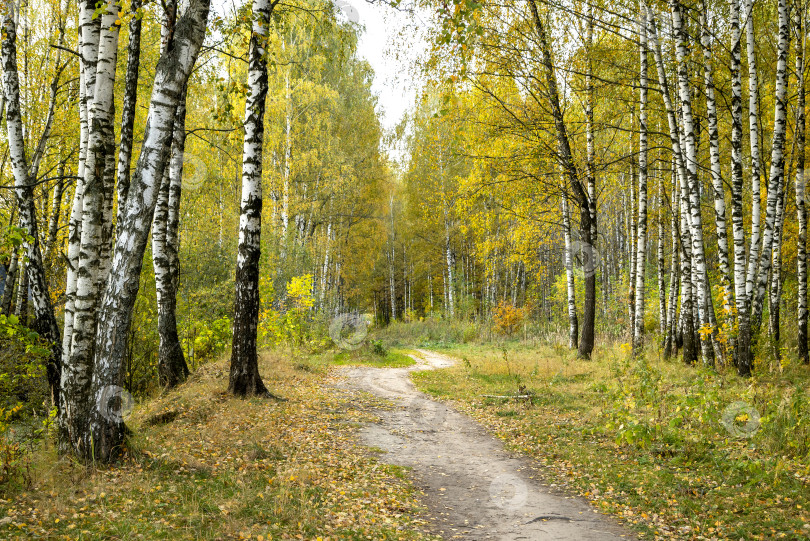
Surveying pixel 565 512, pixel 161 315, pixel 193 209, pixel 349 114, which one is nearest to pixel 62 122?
pixel 193 209

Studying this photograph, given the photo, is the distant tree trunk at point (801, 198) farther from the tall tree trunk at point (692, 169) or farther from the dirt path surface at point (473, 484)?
the dirt path surface at point (473, 484)

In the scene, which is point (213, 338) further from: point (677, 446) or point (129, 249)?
point (677, 446)

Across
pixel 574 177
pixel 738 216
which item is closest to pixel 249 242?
pixel 574 177

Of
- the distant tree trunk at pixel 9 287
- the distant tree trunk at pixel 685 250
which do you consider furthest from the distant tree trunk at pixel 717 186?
the distant tree trunk at pixel 9 287

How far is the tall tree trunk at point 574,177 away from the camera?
11.5 metres

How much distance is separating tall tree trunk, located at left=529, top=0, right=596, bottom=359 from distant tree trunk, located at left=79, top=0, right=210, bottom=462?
29.0 feet

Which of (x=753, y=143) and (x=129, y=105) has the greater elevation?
(x=753, y=143)

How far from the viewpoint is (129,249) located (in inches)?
180

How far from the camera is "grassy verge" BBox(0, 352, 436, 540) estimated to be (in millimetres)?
3662

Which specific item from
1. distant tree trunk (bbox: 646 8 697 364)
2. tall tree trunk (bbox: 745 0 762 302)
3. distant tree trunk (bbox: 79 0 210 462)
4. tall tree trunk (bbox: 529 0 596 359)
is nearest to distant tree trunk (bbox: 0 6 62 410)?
distant tree trunk (bbox: 79 0 210 462)

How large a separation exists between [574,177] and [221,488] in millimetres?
10074

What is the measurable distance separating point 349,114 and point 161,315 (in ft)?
57.5

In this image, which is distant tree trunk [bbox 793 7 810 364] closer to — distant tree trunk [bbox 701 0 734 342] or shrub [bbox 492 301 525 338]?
distant tree trunk [bbox 701 0 734 342]

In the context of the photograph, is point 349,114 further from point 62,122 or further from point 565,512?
point 565,512
